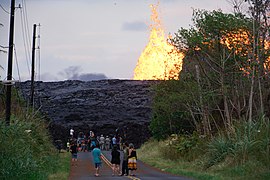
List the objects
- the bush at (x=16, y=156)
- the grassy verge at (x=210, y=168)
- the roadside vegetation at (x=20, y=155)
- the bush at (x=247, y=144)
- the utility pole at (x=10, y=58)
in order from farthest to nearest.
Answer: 1. the utility pole at (x=10, y=58)
2. the bush at (x=247, y=144)
3. the grassy verge at (x=210, y=168)
4. the roadside vegetation at (x=20, y=155)
5. the bush at (x=16, y=156)

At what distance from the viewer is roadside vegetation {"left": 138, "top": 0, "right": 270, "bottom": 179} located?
31047 mm

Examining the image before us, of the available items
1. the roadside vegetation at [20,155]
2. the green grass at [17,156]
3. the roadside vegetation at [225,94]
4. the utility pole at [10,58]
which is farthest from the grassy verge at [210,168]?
the utility pole at [10,58]

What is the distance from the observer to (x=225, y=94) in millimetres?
36781

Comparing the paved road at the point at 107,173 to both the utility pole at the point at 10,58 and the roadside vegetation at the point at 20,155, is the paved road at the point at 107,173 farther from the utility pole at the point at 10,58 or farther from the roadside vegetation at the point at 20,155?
the utility pole at the point at 10,58

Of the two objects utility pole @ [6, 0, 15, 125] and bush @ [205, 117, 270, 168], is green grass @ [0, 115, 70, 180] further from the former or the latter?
bush @ [205, 117, 270, 168]

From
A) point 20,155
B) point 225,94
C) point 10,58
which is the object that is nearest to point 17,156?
point 20,155

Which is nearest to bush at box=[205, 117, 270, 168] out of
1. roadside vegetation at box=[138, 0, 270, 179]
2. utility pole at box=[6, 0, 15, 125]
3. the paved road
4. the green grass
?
roadside vegetation at box=[138, 0, 270, 179]

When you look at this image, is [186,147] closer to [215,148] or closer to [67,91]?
[215,148]

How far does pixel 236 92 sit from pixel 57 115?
157 feet

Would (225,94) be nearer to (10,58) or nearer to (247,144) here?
(247,144)

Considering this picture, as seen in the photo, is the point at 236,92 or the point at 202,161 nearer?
the point at 202,161

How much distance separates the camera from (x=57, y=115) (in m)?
82.8

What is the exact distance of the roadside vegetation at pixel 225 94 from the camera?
102 ft

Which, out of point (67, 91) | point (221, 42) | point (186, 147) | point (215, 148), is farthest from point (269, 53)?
point (67, 91)
